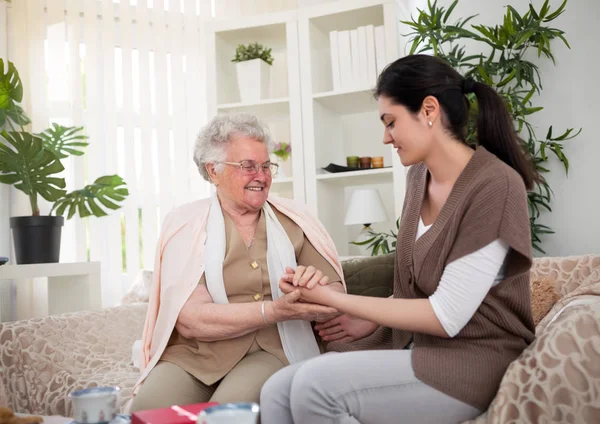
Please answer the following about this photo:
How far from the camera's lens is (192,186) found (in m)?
4.41

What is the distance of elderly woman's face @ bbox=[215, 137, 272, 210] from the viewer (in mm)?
2025

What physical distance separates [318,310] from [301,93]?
228cm

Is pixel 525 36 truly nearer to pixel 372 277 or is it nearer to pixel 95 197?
pixel 372 277

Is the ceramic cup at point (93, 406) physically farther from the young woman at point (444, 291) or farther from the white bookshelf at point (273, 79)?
the white bookshelf at point (273, 79)

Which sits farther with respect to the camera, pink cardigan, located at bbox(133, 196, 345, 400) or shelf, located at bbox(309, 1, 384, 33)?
shelf, located at bbox(309, 1, 384, 33)

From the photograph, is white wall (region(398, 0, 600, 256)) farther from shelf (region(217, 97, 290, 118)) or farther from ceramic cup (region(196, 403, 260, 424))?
ceramic cup (region(196, 403, 260, 424))

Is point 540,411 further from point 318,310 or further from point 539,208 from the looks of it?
point 539,208

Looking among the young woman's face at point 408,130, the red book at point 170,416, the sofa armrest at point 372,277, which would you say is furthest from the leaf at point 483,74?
the red book at point 170,416

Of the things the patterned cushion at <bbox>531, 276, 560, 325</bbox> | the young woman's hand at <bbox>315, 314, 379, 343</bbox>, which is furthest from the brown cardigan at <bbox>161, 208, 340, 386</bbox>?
the patterned cushion at <bbox>531, 276, 560, 325</bbox>

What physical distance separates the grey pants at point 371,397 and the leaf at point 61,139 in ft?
9.51

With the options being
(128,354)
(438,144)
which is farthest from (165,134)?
(438,144)

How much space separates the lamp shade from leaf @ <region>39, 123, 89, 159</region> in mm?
1668

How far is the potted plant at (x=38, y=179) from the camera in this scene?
3418mm

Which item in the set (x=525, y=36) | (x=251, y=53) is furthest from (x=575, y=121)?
(x=251, y=53)
